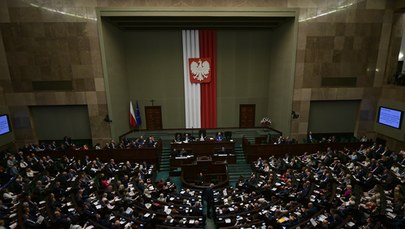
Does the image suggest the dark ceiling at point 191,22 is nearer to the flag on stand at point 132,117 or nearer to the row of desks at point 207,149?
the flag on stand at point 132,117

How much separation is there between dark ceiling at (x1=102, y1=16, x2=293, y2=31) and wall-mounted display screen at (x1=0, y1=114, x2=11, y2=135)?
8533 millimetres

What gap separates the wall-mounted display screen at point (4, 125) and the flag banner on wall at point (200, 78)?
1148 centimetres

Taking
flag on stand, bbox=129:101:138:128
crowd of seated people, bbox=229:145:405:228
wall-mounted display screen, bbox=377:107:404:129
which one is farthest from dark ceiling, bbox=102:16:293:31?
crowd of seated people, bbox=229:145:405:228

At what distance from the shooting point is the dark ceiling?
1453 centimetres

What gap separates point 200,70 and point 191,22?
3.50 m

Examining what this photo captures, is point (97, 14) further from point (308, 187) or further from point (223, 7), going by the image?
point (308, 187)

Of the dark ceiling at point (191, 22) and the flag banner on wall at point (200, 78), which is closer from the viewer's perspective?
the dark ceiling at point (191, 22)

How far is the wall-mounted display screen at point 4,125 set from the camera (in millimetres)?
13288

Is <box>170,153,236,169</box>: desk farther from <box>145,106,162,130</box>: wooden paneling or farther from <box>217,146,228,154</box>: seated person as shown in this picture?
<box>145,106,162,130</box>: wooden paneling

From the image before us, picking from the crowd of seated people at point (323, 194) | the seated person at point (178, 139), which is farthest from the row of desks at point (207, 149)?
the crowd of seated people at point (323, 194)

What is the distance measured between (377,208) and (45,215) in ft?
37.2

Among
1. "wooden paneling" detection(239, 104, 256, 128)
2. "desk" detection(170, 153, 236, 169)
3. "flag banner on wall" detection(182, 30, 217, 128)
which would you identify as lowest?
"desk" detection(170, 153, 236, 169)

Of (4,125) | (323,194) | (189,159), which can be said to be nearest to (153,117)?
(189,159)

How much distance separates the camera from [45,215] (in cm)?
775
